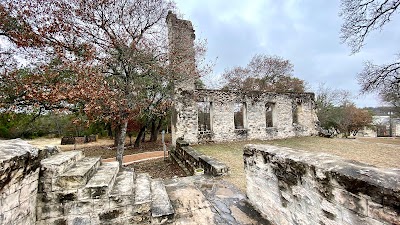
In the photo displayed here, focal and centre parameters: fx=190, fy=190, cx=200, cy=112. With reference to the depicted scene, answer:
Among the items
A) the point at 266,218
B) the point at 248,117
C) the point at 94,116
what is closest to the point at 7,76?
Answer: the point at 94,116

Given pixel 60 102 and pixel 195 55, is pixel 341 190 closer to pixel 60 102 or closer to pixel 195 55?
pixel 60 102

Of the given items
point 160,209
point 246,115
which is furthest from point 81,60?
point 246,115

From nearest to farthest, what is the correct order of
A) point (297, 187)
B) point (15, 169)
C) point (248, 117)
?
1. point (15, 169)
2. point (297, 187)
3. point (248, 117)

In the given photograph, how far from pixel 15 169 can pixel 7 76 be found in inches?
228

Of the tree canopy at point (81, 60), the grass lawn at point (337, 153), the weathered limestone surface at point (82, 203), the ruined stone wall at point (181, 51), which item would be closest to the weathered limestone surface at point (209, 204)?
the weathered limestone surface at point (82, 203)

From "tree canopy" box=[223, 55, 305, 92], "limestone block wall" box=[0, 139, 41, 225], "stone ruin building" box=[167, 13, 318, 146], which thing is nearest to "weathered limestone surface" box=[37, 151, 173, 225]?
"limestone block wall" box=[0, 139, 41, 225]

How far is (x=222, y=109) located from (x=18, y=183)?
974 cm

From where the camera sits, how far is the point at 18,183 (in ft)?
5.32

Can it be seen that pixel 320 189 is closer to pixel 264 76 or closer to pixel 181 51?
pixel 181 51

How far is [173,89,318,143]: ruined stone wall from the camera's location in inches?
401

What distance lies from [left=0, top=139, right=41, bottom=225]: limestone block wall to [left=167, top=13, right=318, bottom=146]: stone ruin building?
6.79 m

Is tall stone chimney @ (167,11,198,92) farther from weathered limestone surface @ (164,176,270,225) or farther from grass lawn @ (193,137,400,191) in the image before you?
weathered limestone surface @ (164,176,270,225)

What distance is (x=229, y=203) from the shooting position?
281 centimetres

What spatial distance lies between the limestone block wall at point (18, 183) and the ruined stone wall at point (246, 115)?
817 cm
